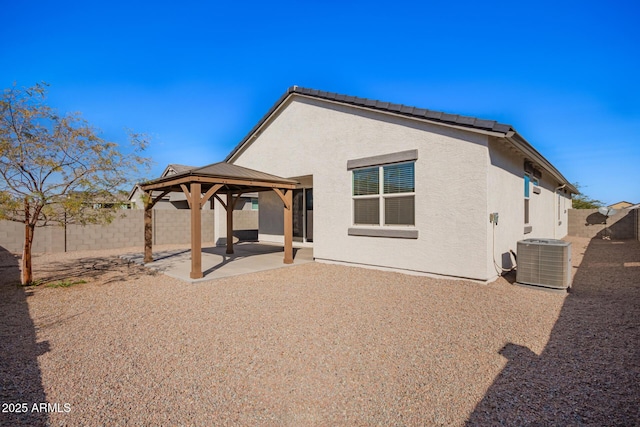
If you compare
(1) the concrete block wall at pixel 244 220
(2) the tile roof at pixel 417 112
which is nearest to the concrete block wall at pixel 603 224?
(2) the tile roof at pixel 417 112

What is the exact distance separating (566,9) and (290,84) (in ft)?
24.4

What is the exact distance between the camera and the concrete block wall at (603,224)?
1786cm

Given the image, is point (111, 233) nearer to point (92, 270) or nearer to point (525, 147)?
point (92, 270)

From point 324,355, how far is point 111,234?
14.2 metres

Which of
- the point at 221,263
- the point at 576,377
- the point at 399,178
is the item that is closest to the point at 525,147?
the point at 399,178

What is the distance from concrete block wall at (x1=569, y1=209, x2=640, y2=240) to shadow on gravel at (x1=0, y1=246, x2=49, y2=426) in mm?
22814

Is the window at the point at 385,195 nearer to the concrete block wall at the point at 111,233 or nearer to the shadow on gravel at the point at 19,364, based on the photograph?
the shadow on gravel at the point at 19,364

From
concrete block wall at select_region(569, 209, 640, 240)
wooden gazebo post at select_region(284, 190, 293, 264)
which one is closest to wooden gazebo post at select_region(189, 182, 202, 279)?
wooden gazebo post at select_region(284, 190, 293, 264)

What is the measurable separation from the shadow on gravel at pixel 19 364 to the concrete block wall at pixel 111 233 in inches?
286

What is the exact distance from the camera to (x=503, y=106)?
15.0 m

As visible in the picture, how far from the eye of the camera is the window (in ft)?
24.8

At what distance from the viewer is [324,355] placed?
11.5 ft

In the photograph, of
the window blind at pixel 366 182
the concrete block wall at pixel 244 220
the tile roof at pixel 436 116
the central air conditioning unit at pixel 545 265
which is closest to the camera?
the central air conditioning unit at pixel 545 265

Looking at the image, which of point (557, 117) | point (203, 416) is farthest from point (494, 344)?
point (557, 117)
